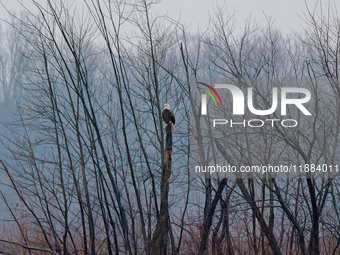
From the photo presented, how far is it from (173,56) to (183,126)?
1.20 m

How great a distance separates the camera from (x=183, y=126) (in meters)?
6.83

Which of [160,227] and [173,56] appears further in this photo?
[173,56]

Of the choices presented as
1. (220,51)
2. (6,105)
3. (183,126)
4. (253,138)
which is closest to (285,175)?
(253,138)

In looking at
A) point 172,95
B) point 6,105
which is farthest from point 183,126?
point 6,105

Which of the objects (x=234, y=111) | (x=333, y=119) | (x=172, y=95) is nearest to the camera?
(x=333, y=119)

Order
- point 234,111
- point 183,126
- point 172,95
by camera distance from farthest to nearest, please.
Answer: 1. point 183,126
2. point 172,95
3. point 234,111

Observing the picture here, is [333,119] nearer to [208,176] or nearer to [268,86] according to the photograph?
A: [268,86]

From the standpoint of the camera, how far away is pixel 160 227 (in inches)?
141

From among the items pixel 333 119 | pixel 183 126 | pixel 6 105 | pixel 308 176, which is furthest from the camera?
pixel 6 105

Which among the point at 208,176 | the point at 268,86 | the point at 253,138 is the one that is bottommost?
the point at 208,176

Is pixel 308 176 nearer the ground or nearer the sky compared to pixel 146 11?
nearer the ground

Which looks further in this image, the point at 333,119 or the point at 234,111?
the point at 234,111

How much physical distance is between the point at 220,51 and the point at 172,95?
4.40ft

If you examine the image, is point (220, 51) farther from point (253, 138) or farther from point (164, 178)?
point (164, 178)
